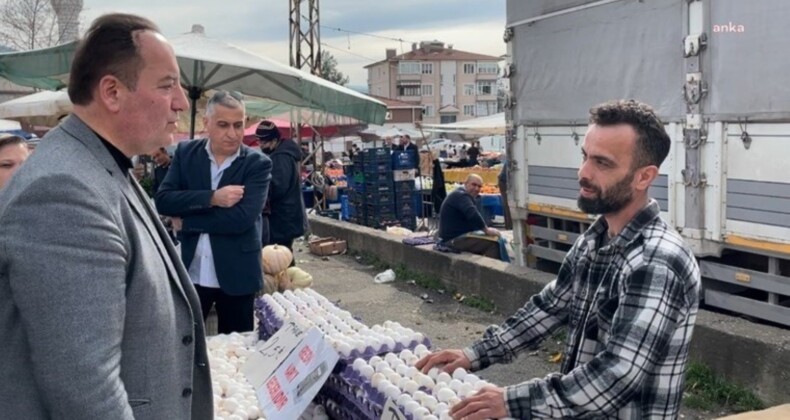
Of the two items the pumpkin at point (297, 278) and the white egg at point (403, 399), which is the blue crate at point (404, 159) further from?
the white egg at point (403, 399)

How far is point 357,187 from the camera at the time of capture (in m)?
15.1

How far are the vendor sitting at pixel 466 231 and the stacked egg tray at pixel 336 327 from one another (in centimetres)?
518

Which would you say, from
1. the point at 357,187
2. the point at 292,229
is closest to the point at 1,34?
the point at 357,187

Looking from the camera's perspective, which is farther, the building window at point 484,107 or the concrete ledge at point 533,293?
the building window at point 484,107

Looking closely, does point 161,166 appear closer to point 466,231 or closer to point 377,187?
point 466,231

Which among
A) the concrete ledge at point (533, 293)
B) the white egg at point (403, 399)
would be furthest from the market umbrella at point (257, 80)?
the white egg at point (403, 399)

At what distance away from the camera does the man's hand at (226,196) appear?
13.5 ft

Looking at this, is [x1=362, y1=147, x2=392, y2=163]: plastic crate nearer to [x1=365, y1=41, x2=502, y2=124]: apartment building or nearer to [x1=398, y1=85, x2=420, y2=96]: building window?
[x1=365, y1=41, x2=502, y2=124]: apartment building

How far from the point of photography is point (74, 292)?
1.50 m

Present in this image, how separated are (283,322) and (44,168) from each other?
222cm

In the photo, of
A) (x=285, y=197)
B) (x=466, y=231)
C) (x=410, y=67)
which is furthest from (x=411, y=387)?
(x=410, y=67)

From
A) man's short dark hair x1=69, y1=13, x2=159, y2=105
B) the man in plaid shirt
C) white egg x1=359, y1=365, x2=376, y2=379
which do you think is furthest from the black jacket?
man's short dark hair x1=69, y1=13, x2=159, y2=105

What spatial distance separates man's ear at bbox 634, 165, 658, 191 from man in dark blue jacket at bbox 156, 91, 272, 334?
243 cm

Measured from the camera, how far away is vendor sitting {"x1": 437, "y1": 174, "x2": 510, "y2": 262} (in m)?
9.36
